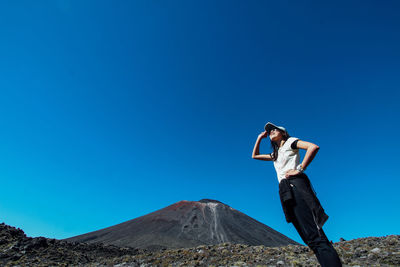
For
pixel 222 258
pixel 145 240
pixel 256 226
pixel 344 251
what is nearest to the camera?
pixel 344 251

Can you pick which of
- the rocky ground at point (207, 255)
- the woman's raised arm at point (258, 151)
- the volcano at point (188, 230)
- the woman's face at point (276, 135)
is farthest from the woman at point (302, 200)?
the volcano at point (188, 230)

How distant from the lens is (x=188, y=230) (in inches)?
1592

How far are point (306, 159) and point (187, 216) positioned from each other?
48.4 m

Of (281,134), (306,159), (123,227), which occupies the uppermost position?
(123,227)

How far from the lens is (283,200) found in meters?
2.62

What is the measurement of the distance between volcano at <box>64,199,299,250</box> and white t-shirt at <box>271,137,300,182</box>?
30.3m

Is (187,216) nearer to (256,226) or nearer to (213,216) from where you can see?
(213,216)

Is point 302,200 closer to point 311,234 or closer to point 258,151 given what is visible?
point 311,234

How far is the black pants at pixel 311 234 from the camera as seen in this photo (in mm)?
2133

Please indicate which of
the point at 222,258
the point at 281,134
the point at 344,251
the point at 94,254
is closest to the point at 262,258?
the point at 222,258

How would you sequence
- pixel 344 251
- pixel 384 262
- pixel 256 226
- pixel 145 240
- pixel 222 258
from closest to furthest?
pixel 384 262 → pixel 344 251 → pixel 222 258 → pixel 145 240 → pixel 256 226

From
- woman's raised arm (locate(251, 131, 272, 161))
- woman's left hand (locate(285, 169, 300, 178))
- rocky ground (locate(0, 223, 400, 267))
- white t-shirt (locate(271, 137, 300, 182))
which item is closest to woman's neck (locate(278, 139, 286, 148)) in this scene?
white t-shirt (locate(271, 137, 300, 182))

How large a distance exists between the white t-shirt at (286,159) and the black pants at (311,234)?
0.32 m

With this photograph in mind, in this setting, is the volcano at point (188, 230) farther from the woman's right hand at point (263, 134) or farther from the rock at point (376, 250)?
the woman's right hand at point (263, 134)
